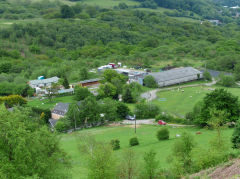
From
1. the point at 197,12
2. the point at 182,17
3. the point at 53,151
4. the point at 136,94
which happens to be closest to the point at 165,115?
the point at 136,94

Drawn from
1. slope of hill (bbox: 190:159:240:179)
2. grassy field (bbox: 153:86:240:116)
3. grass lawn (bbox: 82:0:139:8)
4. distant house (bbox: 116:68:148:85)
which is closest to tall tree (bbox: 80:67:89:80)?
distant house (bbox: 116:68:148:85)

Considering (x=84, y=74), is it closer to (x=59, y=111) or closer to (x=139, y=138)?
(x=59, y=111)

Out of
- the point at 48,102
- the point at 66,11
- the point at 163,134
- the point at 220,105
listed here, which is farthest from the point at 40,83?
the point at 66,11

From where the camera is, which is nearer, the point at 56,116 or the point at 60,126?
the point at 60,126

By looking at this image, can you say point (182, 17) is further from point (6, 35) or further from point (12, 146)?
point (12, 146)

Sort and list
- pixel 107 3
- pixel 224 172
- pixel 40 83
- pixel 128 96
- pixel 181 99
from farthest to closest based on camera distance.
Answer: pixel 107 3 < pixel 40 83 < pixel 181 99 < pixel 128 96 < pixel 224 172

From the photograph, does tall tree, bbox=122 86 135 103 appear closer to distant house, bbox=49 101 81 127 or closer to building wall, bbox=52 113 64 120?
→ distant house, bbox=49 101 81 127

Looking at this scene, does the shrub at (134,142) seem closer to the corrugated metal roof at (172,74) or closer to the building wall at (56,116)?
the building wall at (56,116)
